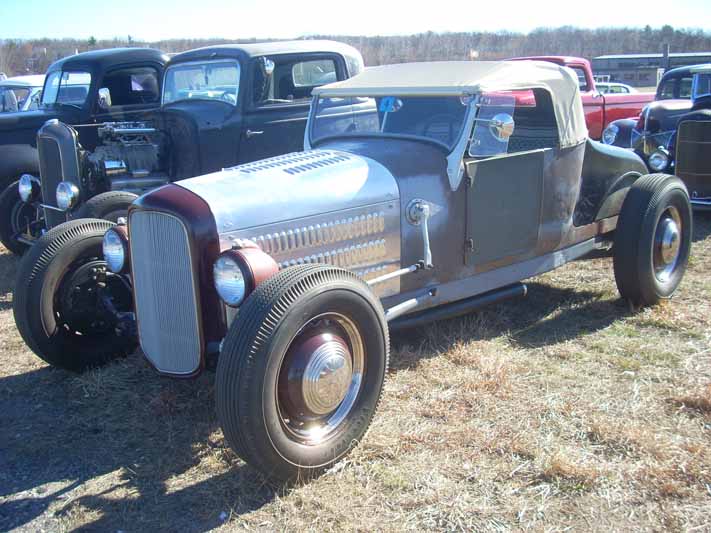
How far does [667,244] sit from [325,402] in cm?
316

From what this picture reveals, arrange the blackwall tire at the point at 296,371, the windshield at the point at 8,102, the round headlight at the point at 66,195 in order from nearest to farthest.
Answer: the blackwall tire at the point at 296,371
the round headlight at the point at 66,195
the windshield at the point at 8,102

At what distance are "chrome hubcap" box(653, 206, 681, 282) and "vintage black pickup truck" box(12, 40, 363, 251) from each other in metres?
3.39

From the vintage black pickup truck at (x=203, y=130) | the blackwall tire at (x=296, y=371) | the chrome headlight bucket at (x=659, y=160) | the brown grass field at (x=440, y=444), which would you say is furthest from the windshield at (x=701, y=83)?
the blackwall tire at (x=296, y=371)

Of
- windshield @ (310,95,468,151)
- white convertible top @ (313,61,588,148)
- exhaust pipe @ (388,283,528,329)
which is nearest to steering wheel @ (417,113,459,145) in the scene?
windshield @ (310,95,468,151)

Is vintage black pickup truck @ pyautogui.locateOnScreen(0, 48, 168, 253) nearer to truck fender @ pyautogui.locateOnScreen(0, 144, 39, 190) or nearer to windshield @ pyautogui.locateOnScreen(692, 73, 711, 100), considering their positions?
truck fender @ pyautogui.locateOnScreen(0, 144, 39, 190)

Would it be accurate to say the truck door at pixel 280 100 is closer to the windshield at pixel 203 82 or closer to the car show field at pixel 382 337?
the windshield at pixel 203 82

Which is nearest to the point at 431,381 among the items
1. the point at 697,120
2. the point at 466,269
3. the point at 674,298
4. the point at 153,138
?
the point at 466,269

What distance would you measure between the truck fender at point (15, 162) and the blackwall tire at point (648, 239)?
5973 mm

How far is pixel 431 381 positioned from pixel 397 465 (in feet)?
2.86

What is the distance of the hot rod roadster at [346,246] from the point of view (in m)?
3.00

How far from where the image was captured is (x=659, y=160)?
294 inches

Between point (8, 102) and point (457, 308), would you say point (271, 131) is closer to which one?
point (457, 308)

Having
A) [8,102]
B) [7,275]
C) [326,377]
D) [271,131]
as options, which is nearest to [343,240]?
[326,377]

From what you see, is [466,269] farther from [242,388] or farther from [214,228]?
[242,388]
